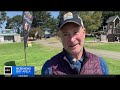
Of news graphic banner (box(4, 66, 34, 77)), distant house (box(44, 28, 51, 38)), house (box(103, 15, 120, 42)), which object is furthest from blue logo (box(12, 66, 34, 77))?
house (box(103, 15, 120, 42))

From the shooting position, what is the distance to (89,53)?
3256 millimetres

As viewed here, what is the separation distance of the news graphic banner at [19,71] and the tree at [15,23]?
484 millimetres

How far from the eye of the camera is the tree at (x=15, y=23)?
3242mm

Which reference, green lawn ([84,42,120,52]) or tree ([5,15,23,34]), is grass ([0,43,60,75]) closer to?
tree ([5,15,23,34])

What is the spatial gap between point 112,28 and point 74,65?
845 mm

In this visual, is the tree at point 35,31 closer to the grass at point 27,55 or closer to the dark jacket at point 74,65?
the grass at point 27,55

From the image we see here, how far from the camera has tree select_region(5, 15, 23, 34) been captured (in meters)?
3.24

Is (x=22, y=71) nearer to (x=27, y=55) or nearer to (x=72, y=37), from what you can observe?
(x=27, y=55)

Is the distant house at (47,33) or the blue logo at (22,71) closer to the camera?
the blue logo at (22,71)

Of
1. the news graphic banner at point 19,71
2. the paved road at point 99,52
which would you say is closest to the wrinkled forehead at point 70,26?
the paved road at point 99,52

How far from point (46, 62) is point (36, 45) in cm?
36

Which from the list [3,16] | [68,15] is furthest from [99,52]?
[3,16]

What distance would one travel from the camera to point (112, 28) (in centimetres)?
366
